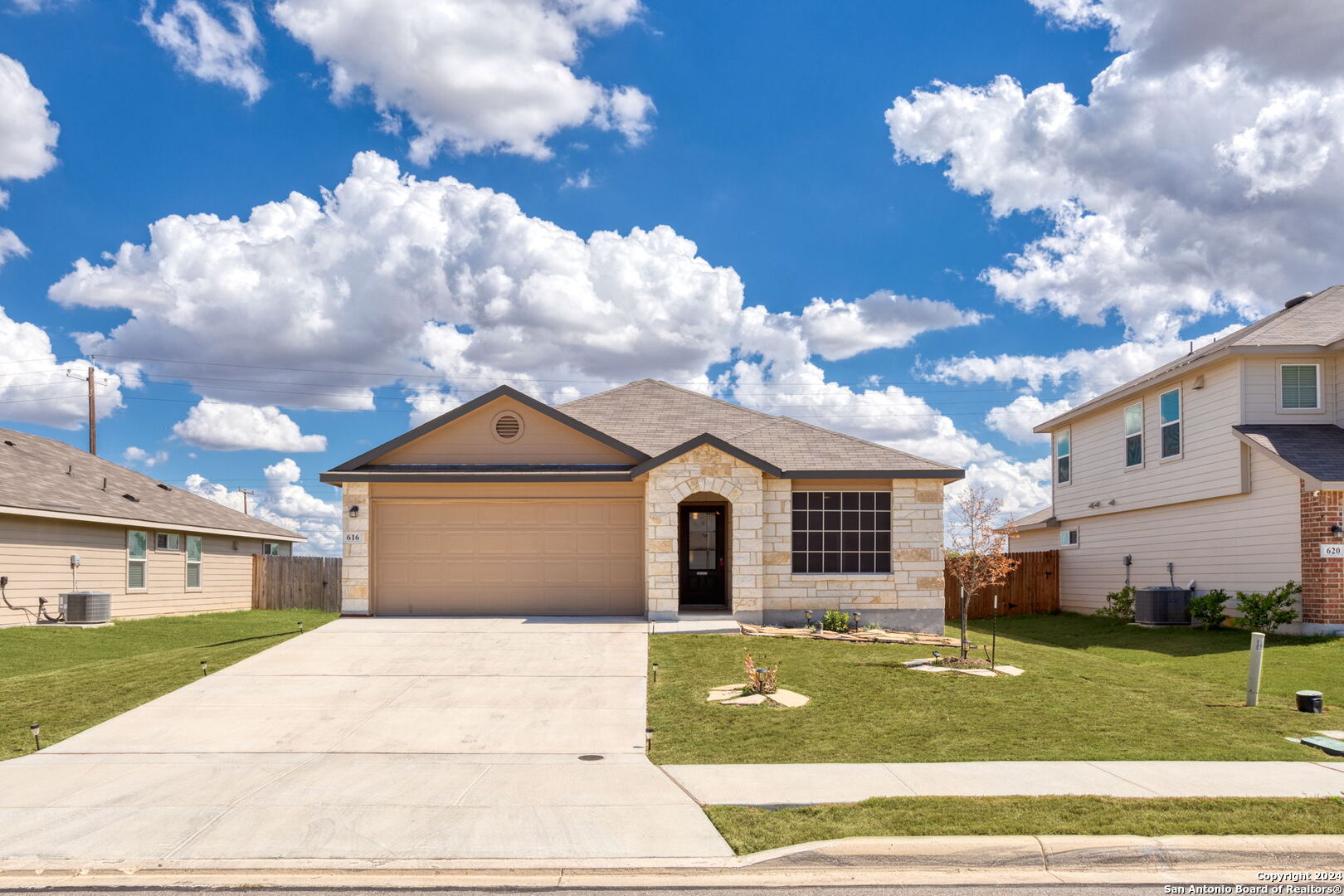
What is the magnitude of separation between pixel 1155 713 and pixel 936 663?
344 centimetres

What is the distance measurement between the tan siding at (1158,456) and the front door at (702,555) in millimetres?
10584

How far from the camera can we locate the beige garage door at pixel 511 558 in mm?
19688

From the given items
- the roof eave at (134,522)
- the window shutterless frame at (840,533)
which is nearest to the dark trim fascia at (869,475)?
the window shutterless frame at (840,533)

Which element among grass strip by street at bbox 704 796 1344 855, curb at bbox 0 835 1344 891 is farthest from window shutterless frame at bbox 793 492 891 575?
curb at bbox 0 835 1344 891

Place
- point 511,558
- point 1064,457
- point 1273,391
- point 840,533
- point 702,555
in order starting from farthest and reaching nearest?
point 1064,457
point 702,555
point 1273,391
point 511,558
point 840,533

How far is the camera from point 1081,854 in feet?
21.8

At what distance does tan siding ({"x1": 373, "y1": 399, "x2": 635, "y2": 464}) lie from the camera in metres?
20.1

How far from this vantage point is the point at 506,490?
1967cm

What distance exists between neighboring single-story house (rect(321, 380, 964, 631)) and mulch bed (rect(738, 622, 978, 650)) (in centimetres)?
77

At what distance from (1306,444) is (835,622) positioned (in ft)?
32.4

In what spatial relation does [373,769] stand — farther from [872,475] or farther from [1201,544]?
[1201,544]

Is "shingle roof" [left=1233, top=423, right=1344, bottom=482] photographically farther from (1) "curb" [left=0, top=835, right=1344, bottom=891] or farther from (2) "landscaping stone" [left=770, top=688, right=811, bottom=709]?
(1) "curb" [left=0, top=835, right=1344, bottom=891]

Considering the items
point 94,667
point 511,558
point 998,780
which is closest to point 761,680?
point 998,780

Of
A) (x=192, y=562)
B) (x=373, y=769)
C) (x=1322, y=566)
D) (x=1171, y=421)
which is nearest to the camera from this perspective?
(x=373, y=769)
